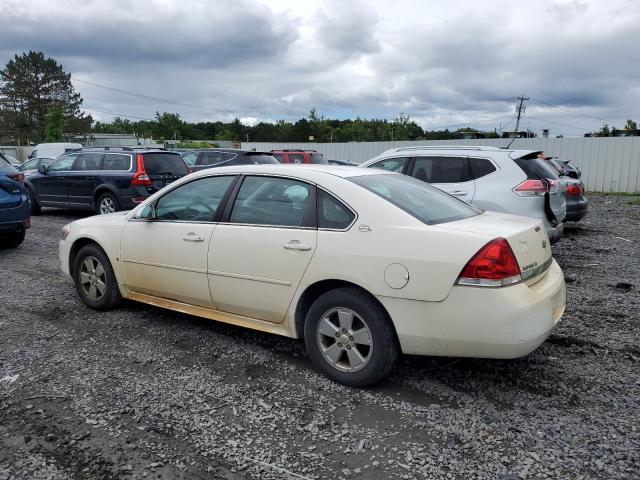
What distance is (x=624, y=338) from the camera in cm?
459

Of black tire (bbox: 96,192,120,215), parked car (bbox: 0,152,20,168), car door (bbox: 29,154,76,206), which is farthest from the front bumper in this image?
car door (bbox: 29,154,76,206)

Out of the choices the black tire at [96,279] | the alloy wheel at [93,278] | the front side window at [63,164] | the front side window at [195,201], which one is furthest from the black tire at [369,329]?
the front side window at [63,164]

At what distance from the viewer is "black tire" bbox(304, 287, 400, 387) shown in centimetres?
343

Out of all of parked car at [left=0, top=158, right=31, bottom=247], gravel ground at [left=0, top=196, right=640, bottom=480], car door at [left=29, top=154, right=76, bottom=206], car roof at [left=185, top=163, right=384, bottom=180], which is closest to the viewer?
gravel ground at [left=0, top=196, right=640, bottom=480]

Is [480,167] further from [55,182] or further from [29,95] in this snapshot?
[29,95]

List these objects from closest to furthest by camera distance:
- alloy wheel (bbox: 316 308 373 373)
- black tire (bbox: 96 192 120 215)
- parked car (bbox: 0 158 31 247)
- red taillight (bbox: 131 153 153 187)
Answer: alloy wheel (bbox: 316 308 373 373) → parked car (bbox: 0 158 31 247) → red taillight (bbox: 131 153 153 187) → black tire (bbox: 96 192 120 215)

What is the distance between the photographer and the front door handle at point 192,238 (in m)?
4.36

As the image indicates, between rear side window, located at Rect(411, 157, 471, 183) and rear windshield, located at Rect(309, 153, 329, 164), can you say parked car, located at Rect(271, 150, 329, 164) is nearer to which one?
rear windshield, located at Rect(309, 153, 329, 164)

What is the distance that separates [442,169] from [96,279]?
508 centimetres

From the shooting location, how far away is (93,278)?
528cm

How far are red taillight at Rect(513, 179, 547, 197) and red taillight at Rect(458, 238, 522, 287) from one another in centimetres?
422

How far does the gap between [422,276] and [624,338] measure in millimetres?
2500

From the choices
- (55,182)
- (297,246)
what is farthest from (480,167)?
(55,182)

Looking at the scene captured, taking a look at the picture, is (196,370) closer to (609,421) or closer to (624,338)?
(609,421)
